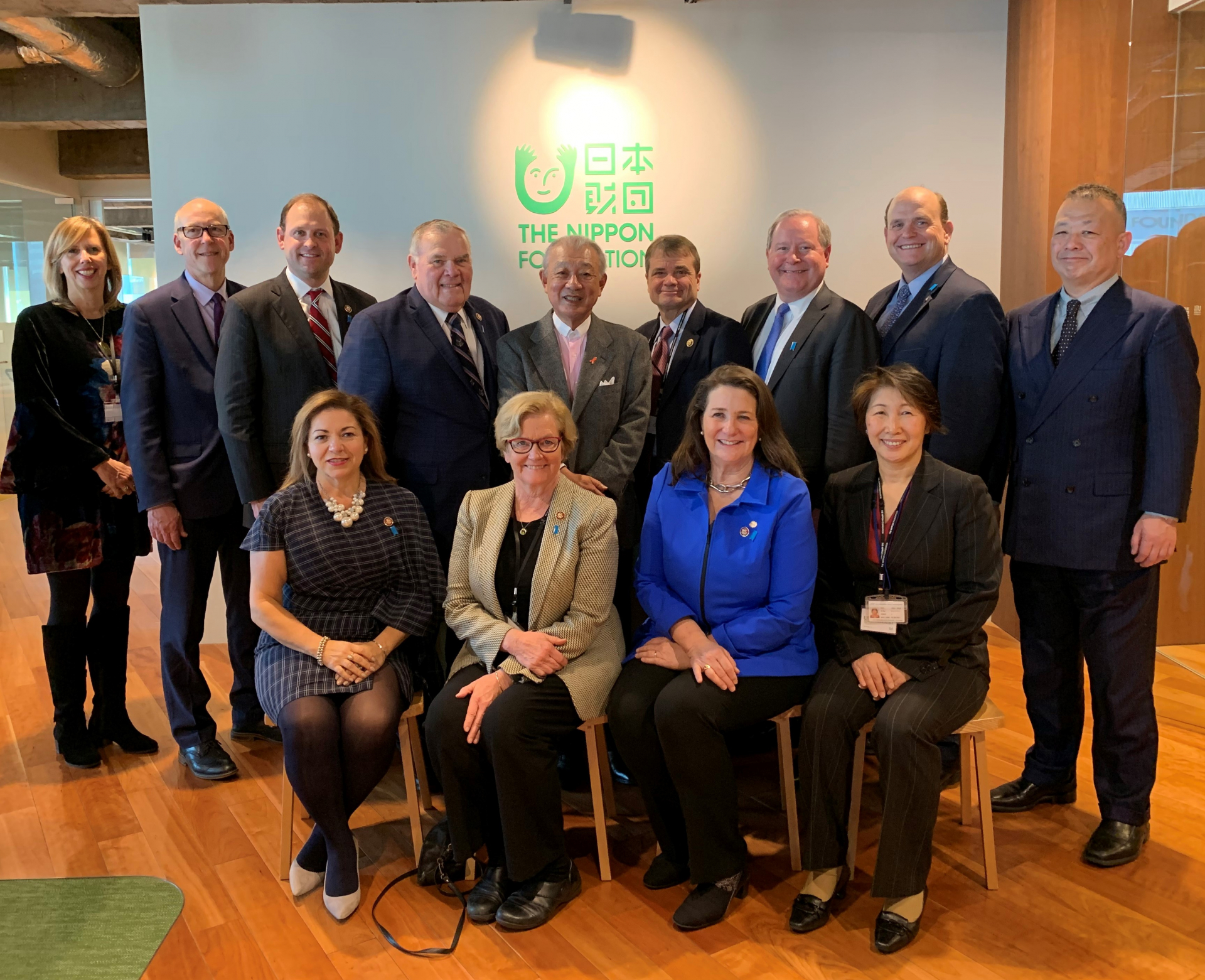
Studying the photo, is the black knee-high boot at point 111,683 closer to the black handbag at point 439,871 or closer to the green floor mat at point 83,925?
the green floor mat at point 83,925

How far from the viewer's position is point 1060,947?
2.34m

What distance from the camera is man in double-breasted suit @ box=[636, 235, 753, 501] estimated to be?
3369mm

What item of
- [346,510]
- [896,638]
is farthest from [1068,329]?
[346,510]

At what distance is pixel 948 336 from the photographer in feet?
9.89

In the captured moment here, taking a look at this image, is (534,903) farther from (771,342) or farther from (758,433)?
(771,342)

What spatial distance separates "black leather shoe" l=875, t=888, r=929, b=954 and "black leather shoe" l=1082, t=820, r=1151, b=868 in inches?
28.1

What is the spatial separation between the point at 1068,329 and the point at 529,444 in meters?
1.66

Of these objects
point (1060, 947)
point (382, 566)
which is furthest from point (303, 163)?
point (1060, 947)

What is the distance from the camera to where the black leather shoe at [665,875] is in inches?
105

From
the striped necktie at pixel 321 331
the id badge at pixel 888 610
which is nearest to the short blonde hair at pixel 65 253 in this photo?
the striped necktie at pixel 321 331

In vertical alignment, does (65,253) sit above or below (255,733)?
above

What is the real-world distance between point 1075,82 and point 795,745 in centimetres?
335

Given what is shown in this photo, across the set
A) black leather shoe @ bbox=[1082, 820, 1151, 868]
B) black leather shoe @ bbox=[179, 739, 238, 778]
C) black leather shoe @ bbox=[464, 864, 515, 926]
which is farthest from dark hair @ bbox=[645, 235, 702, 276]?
black leather shoe @ bbox=[179, 739, 238, 778]

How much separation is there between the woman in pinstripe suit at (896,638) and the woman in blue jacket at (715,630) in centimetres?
15
